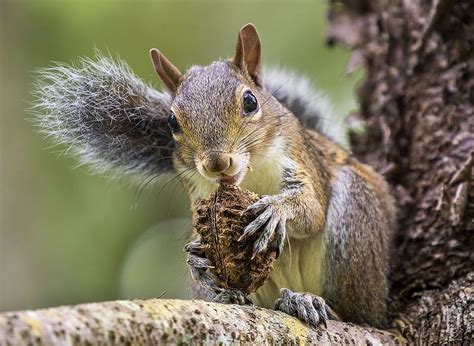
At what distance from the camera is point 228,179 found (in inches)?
103

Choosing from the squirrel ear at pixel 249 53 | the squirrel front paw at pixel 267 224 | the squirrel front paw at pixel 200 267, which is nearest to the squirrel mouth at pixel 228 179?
the squirrel front paw at pixel 267 224

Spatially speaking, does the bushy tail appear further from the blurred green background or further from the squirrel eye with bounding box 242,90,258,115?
the blurred green background

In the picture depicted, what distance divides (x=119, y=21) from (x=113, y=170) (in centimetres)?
363

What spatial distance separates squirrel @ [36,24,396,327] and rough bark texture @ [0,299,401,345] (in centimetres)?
48

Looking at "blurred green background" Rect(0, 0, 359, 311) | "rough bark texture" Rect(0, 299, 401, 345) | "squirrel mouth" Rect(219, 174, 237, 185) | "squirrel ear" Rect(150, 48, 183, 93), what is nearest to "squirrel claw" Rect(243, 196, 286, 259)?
"squirrel mouth" Rect(219, 174, 237, 185)

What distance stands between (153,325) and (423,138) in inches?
Answer: 81.6

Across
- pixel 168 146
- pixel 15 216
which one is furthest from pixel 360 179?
pixel 15 216

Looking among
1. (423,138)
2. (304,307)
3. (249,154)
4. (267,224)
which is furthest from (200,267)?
(423,138)

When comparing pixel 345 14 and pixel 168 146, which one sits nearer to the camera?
pixel 168 146

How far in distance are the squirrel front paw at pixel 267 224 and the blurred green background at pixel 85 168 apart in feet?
8.55

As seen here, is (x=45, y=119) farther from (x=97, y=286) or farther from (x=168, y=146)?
(x=97, y=286)

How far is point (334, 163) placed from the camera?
3.36 metres

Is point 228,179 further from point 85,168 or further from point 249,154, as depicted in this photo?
point 85,168

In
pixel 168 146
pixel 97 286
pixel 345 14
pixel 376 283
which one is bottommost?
pixel 97 286
